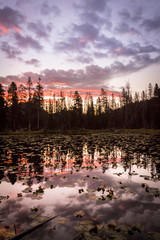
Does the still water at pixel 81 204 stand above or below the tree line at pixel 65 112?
below

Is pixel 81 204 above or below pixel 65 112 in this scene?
below

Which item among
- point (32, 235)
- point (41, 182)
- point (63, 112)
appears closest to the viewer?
point (32, 235)

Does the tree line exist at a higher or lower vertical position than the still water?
higher

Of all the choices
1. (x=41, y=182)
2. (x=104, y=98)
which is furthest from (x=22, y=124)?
(x=41, y=182)

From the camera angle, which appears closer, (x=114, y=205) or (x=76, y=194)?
(x=114, y=205)

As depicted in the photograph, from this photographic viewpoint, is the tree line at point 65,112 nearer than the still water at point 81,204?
No

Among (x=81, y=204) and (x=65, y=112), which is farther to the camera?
(x=65, y=112)

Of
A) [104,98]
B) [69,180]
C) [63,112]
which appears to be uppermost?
[104,98]

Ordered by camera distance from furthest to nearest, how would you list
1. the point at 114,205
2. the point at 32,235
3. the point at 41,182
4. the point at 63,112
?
1. the point at 63,112
2. the point at 41,182
3. the point at 114,205
4. the point at 32,235

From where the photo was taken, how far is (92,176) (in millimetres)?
6406

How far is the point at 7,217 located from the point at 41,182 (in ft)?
7.40

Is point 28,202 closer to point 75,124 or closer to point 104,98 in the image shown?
point 75,124

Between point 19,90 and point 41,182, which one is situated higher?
point 19,90

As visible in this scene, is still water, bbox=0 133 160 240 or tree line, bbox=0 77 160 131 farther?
tree line, bbox=0 77 160 131
